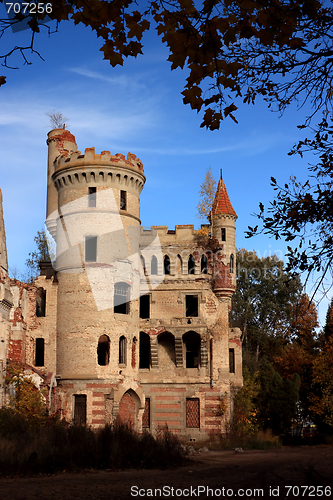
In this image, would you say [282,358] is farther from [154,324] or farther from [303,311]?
[154,324]

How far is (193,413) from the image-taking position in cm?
3659

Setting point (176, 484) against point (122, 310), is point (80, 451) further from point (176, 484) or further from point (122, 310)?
point (122, 310)

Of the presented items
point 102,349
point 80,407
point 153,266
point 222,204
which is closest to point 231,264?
point 222,204

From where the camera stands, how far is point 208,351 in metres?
37.7

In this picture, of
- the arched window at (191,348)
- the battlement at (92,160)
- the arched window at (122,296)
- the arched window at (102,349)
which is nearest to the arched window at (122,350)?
the arched window at (102,349)

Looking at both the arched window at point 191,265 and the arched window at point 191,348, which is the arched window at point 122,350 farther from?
the arched window at point 191,265

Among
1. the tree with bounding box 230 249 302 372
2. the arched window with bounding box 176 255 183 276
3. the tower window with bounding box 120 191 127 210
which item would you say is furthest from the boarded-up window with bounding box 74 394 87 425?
the tree with bounding box 230 249 302 372

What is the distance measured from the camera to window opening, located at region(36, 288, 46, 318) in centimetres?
3650

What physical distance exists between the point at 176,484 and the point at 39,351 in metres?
22.5

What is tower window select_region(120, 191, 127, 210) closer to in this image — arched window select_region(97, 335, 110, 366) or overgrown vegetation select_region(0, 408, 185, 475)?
arched window select_region(97, 335, 110, 366)

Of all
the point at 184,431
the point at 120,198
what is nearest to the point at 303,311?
the point at 184,431

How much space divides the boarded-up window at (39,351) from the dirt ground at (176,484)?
60.4ft

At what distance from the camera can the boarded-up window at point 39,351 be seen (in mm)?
35078

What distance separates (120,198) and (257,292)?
27884mm
